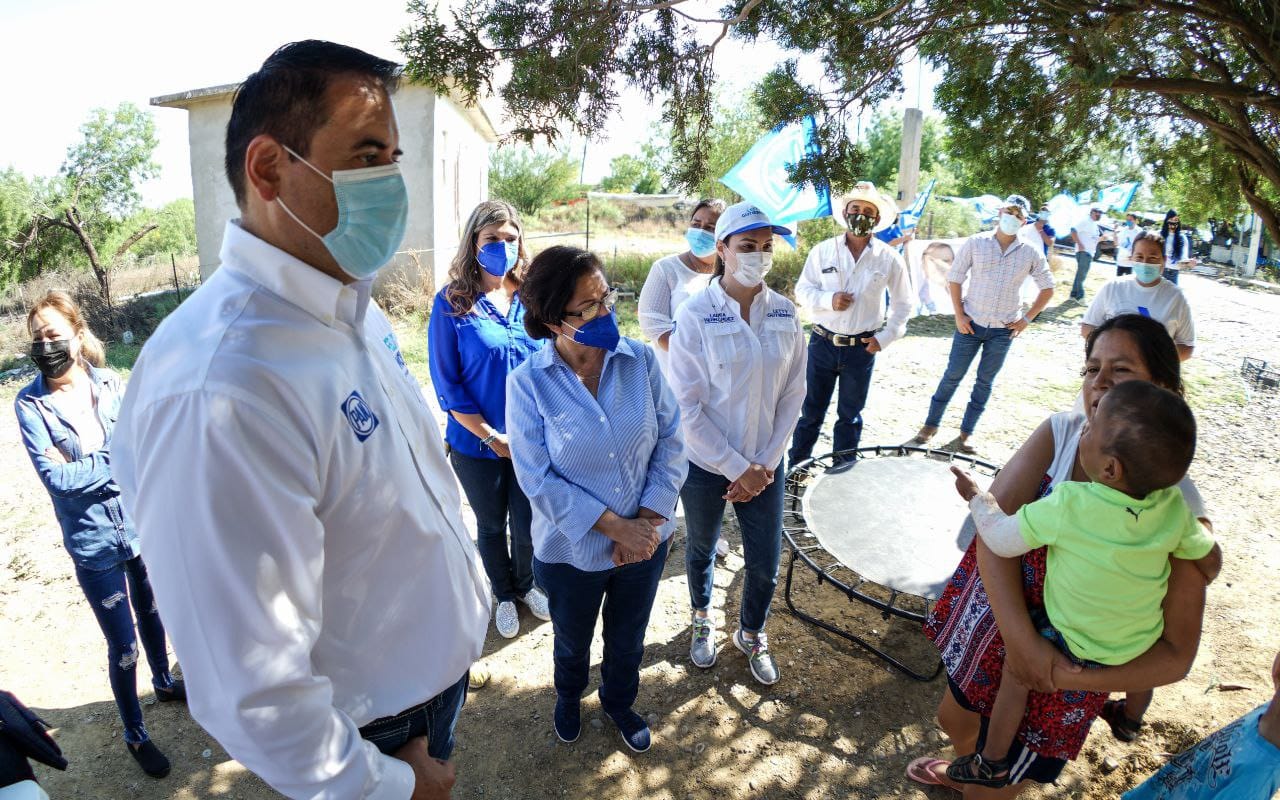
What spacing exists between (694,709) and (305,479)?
2622 millimetres

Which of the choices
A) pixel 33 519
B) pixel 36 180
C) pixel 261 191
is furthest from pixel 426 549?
pixel 36 180

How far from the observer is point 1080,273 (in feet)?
43.1

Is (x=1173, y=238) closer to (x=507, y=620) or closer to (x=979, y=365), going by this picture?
(x=979, y=365)

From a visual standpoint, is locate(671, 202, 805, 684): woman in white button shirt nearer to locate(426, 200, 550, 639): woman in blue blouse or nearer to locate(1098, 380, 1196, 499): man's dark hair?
locate(426, 200, 550, 639): woman in blue blouse

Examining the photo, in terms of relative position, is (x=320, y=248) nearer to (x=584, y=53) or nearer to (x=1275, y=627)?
(x=584, y=53)

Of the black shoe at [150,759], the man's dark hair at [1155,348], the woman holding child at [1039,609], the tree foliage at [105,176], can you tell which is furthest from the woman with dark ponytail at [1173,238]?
the tree foliage at [105,176]

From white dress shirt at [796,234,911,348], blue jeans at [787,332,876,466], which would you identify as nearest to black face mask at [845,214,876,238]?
white dress shirt at [796,234,911,348]

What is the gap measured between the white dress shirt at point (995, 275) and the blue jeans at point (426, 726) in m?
5.56

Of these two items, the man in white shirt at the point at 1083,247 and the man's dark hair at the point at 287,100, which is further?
the man in white shirt at the point at 1083,247

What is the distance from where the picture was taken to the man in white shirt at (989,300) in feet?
19.1

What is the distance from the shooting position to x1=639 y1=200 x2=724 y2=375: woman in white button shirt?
4.49 meters

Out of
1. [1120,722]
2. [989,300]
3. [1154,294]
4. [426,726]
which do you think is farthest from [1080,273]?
[426,726]

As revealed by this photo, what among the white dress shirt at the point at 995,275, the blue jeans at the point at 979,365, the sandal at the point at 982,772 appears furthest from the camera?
the blue jeans at the point at 979,365

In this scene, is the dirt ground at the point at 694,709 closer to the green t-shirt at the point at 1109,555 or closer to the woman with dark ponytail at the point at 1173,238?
the green t-shirt at the point at 1109,555
